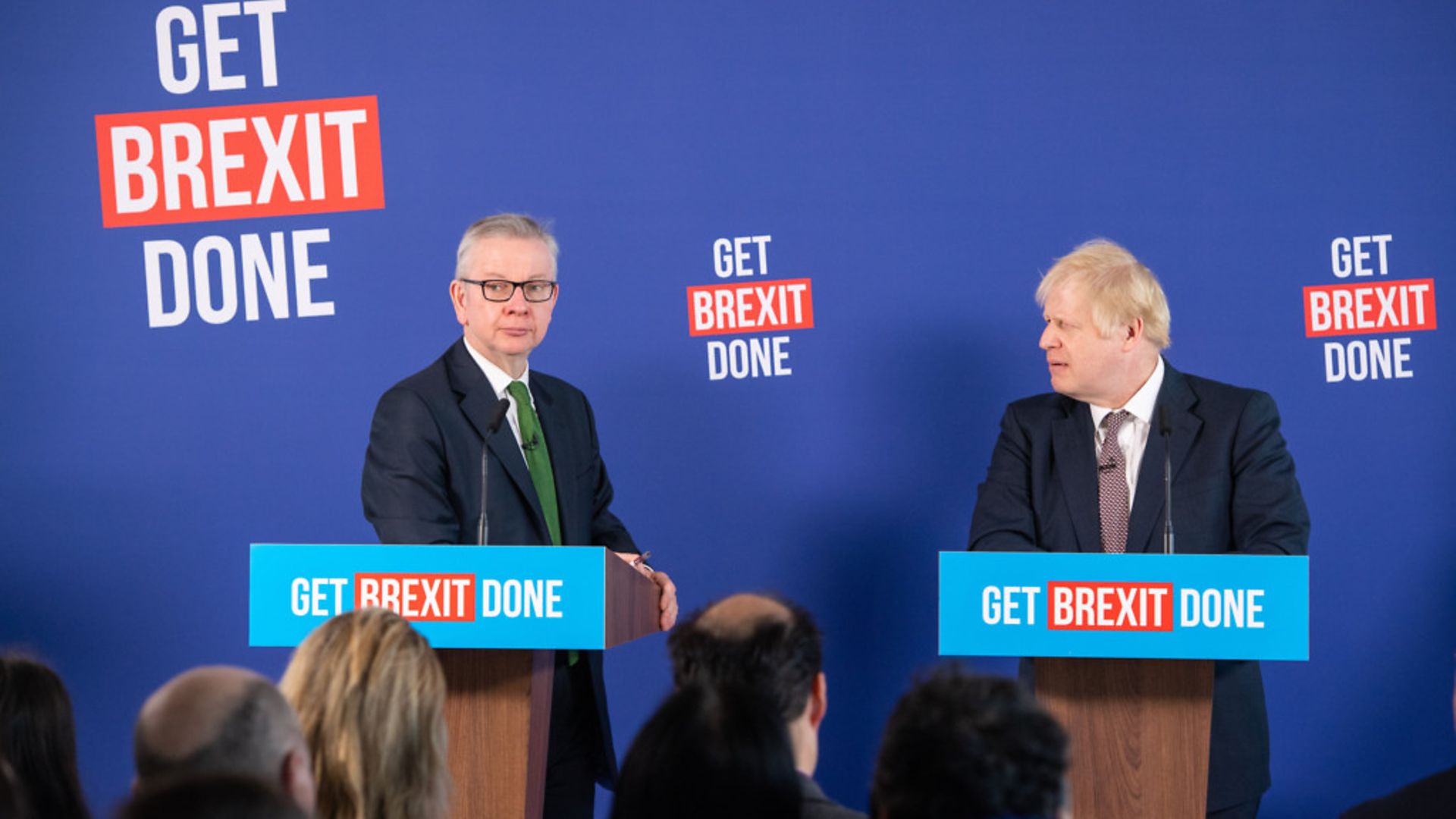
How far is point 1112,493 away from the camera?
10.6ft

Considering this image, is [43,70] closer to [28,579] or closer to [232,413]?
[232,413]

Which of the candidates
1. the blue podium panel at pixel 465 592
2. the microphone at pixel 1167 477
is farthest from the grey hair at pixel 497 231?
the microphone at pixel 1167 477

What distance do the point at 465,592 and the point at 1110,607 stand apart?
1.15 meters

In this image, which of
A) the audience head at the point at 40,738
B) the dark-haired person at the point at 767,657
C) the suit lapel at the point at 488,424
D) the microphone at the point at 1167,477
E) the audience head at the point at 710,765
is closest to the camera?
the audience head at the point at 710,765

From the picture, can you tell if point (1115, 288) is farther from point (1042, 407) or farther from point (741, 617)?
point (741, 617)

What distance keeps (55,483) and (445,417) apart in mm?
2030

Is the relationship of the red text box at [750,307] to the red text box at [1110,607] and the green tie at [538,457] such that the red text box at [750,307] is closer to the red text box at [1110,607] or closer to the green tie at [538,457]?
the green tie at [538,457]

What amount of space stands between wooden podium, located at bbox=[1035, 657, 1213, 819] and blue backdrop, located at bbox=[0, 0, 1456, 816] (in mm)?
1656

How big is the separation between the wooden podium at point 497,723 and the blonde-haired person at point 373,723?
71 cm

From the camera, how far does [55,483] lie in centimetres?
458

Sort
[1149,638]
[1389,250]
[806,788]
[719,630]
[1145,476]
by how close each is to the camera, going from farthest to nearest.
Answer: [1389,250], [1145,476], [1149,638], [719,630], [806,788]

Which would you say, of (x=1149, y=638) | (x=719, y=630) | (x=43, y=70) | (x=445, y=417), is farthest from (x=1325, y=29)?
(x=43, y=70)

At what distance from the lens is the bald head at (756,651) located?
78.7 inches

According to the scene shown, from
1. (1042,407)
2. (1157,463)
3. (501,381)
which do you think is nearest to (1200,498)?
(1157,463)
